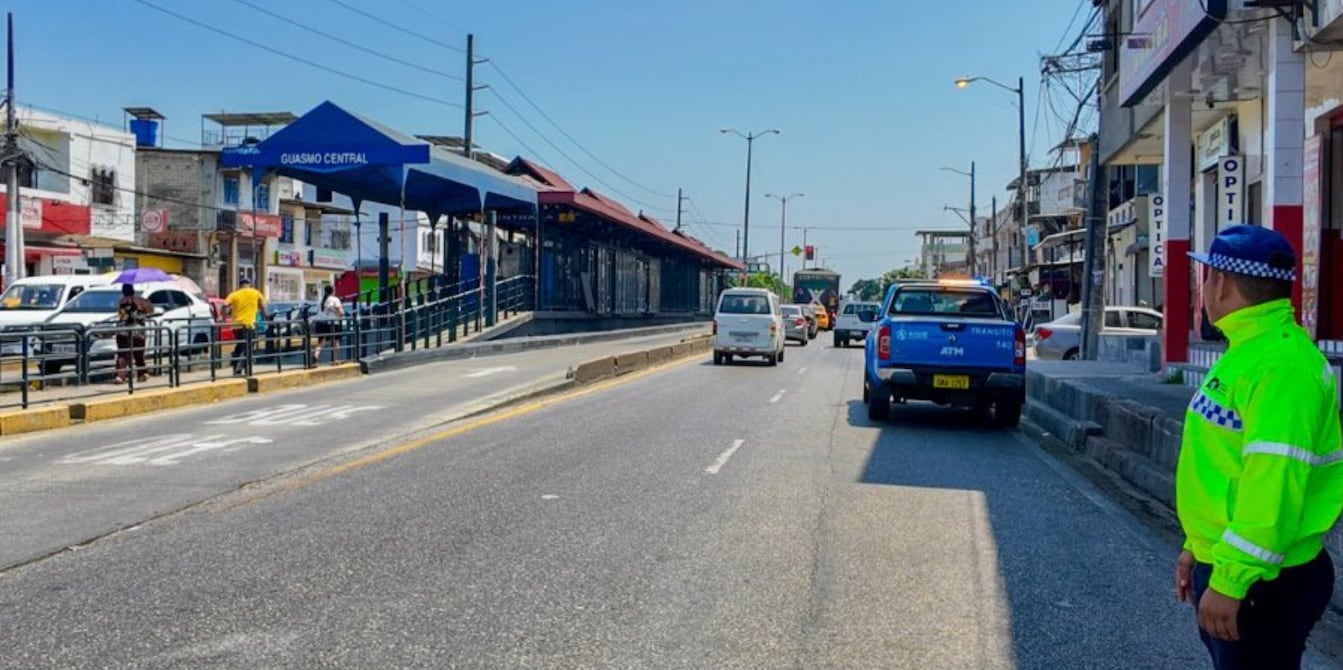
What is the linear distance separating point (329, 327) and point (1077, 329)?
18249 mm

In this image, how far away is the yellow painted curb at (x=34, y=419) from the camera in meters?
13.0

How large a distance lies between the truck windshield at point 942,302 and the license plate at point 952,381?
1384mm

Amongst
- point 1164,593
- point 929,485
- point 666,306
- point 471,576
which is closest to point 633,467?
point 929,485

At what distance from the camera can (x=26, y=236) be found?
4141 cm

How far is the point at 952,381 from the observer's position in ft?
48.2

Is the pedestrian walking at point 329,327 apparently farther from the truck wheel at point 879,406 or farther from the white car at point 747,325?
the truck wheel at point 879,406

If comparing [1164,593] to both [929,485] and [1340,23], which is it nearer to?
[929,485]

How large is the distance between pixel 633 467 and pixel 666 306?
153 feet

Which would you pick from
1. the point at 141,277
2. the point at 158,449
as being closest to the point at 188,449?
the point at 158,449

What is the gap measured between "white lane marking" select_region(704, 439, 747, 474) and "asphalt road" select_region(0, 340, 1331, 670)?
68 millimetres

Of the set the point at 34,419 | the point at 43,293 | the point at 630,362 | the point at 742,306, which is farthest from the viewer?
the point at 742,306

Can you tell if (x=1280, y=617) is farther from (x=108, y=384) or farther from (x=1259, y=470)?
(x=108, y=384)

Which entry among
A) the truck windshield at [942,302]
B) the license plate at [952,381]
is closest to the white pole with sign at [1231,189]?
the truck windshield at [942,302]

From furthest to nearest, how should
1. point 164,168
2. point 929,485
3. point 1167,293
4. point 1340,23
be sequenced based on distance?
1. point 164,168
2. point 1167,293
3. point 1340,23
4. point 929,485
